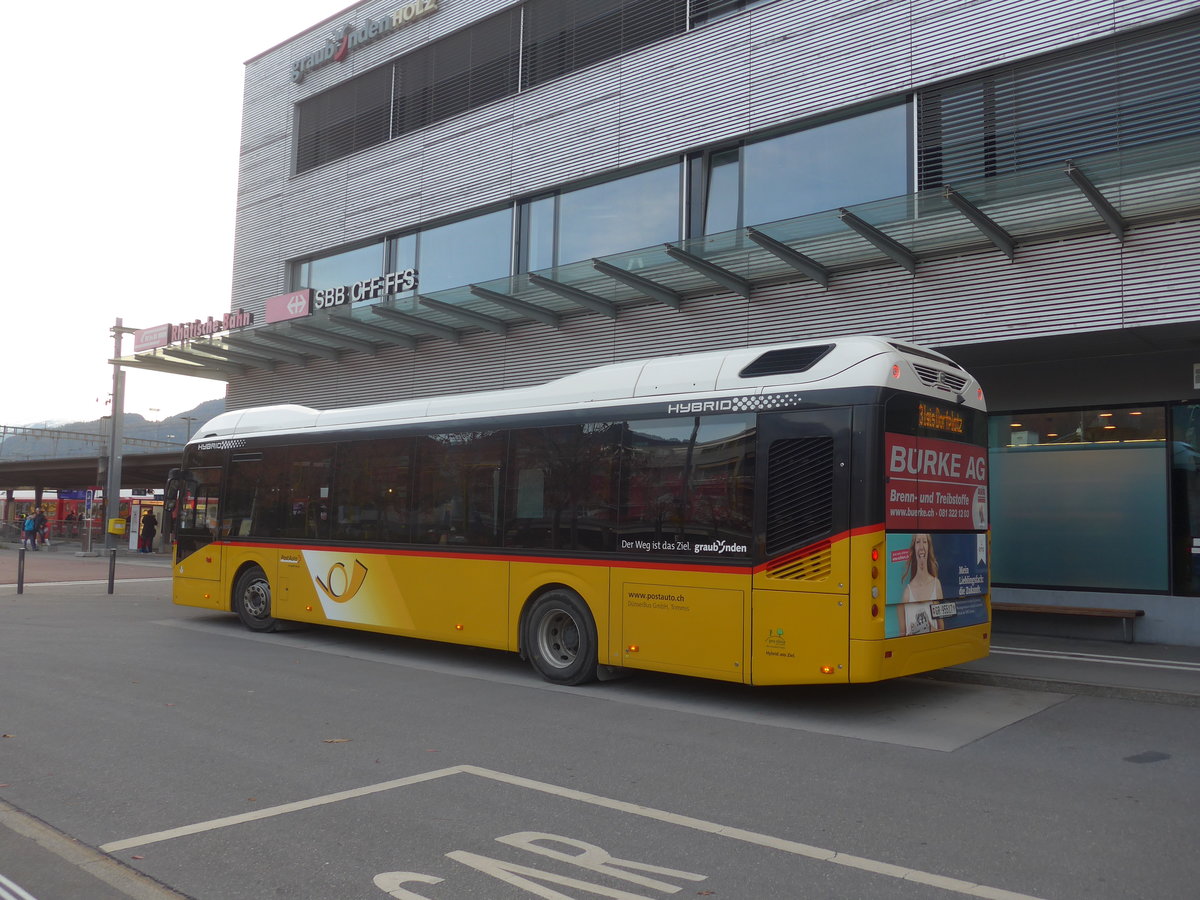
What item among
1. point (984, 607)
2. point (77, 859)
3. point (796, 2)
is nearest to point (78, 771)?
point (77, 859)

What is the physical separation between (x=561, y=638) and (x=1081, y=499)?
7742mm

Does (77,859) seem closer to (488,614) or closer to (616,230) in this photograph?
(488,614)

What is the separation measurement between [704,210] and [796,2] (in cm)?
337

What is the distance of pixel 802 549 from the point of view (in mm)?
8062

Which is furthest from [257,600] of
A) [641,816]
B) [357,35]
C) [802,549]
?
[357,35]

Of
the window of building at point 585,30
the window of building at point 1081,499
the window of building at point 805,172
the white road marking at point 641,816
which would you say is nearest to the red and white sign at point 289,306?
the window of building at point 585,30

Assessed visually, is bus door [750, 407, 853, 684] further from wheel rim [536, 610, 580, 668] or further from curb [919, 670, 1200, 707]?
curb [919, 670, 1200, 707]

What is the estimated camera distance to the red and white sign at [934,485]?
8.01 m

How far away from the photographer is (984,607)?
923 centimetres

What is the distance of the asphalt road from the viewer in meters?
4.41

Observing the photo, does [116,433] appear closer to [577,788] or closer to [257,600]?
[257,600]

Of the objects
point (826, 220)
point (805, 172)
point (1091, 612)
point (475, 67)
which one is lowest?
point (1091, 612)

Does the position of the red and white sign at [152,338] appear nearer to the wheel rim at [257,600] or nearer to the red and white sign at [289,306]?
the red and white sign at [289,306]

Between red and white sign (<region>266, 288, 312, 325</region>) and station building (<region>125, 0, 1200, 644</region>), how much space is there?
0.21 ft
